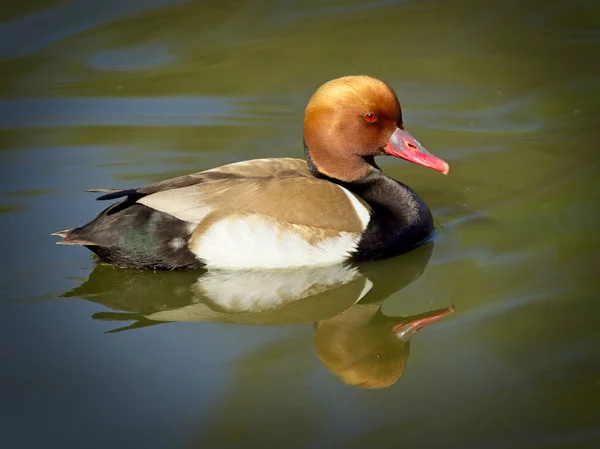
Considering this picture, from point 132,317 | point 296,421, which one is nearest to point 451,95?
point 132,317

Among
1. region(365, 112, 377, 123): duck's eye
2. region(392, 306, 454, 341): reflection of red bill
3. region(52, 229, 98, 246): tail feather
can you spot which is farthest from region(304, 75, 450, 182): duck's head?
region(52, 229, 98, 246): tail feather

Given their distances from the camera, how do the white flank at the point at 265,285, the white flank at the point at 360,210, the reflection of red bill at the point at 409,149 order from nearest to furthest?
the white flank at the point at 265,285, the white flank at the point at 360,210, the reflection of red bill at the point at 409,149

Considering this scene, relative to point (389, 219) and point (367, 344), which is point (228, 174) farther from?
point (367, 344)

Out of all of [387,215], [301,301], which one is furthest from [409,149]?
[301,301]

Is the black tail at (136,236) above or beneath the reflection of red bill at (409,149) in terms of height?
beneath

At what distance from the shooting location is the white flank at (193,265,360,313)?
552 cm

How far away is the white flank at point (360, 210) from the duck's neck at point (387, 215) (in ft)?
0.10

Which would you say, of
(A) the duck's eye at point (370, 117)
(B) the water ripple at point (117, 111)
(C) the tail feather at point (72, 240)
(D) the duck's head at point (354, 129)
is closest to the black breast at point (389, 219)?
(D) the duck's head at point (354, 129)

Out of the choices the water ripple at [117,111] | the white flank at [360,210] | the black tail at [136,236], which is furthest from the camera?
the water ripple at [117,111]

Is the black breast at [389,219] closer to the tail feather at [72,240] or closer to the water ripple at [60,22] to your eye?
the tail feather at [72,240]

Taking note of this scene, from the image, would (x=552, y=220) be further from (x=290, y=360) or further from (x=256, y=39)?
(x=256, y=39)

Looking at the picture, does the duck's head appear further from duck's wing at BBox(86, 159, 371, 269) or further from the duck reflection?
the duck reflection

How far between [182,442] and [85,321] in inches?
54.9

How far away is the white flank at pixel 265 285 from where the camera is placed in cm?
552
